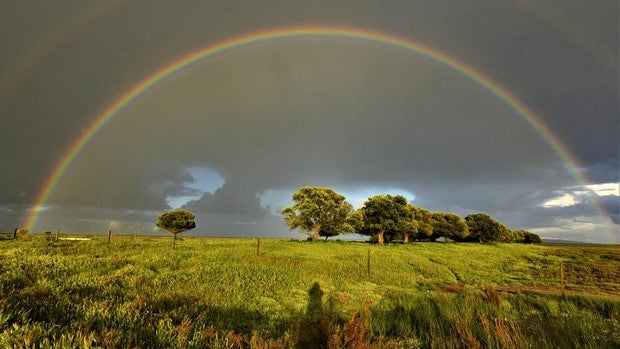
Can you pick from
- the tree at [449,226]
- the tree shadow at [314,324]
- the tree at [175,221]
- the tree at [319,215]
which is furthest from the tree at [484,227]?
the tree shadow at [314,324]

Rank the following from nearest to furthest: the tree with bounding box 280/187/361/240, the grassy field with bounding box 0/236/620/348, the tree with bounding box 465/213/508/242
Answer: the grassy field with bounding box 0/236/620/348
the tree with bounding box 280/187/361/240
the tree with bounding box 465/213/508/242

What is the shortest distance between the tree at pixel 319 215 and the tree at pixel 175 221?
2494 cm

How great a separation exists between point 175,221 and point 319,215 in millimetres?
32896

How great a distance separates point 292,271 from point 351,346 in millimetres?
13966

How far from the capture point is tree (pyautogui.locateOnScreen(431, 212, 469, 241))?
9419cm

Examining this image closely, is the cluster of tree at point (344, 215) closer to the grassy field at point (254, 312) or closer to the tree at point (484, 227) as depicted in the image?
the tree at point (484, 227)

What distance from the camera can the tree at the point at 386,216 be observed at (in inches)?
2714

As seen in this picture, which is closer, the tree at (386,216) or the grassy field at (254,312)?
the grassy field at (254,312)

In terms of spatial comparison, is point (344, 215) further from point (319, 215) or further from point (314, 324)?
point (314, 324)

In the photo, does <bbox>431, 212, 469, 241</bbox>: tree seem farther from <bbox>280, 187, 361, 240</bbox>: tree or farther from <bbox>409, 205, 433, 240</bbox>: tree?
<bbox>280, 187, 361, 240</bbox>: tree

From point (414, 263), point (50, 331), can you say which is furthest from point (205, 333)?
point (414, 263)

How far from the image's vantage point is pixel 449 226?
94375mm

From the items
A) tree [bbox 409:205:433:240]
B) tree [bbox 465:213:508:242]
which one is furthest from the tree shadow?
tree [bbox 465:213:508:242]

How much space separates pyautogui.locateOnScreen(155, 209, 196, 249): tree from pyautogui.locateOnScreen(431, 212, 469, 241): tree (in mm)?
64850
